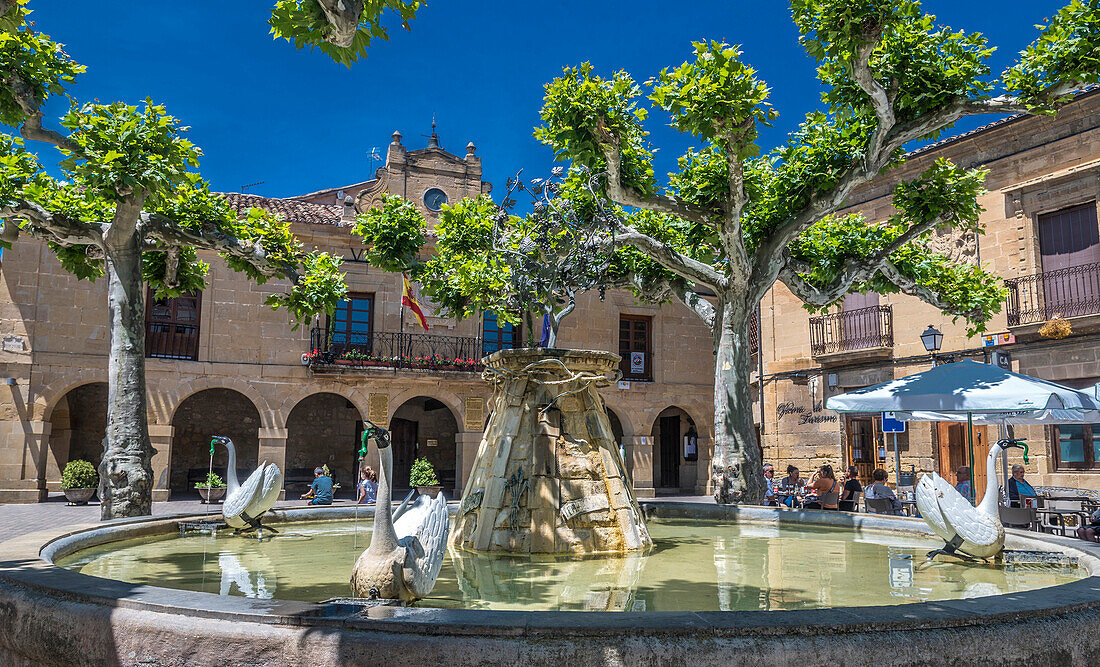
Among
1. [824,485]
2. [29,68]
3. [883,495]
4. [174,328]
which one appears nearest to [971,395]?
[883,495]

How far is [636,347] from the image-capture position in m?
23.0

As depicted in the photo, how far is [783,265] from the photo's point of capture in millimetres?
9570

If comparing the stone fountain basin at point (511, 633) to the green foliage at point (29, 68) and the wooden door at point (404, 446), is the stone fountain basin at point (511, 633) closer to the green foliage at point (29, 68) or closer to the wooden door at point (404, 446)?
the green foliage at point (29, 68)

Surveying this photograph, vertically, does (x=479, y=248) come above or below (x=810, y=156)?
below

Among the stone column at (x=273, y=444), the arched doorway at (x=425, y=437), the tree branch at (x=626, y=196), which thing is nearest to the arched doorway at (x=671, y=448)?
the arched doorway at (x=425, y=437)

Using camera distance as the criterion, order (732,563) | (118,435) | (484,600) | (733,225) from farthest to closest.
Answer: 1. (733,225)
2. (118,435)
3. (732,563)
4. (484,600)

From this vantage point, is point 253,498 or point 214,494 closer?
point 253,498

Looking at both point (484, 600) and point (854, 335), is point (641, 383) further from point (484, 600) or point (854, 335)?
point (484, 600)

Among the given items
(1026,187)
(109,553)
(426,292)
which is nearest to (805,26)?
(426,292)

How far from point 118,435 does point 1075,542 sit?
726 cm

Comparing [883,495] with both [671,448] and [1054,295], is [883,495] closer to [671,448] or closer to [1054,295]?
[1054,295]

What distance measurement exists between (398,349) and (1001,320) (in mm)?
13541

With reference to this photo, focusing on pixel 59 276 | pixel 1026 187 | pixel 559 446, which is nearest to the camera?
pixel 559 446

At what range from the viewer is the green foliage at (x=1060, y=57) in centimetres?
709
